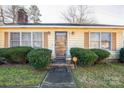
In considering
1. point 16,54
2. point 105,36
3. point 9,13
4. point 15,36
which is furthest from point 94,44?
point 9,13

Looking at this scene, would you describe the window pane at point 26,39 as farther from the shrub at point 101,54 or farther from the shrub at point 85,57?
the shrub at point 101,54

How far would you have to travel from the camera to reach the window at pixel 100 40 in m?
12.8

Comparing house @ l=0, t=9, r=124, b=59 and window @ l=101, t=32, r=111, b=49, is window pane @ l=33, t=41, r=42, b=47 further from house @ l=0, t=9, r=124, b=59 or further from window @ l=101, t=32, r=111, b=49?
window @ l=101, t=32, r=111, b=49

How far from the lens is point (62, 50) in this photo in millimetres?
12711

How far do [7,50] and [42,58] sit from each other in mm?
3482

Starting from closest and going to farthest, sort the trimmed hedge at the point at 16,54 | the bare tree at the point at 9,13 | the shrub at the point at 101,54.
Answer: the trimmed hedge at the point at 16,54
the shrub at the point at 101,54
the bare tree at the point at 9,13

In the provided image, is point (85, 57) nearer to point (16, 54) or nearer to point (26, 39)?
point (16, 54)

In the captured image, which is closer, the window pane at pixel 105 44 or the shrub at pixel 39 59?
the shrub at pixel 39 59

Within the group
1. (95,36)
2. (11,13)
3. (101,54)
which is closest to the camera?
(101,54)

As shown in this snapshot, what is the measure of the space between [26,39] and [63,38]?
2.74m

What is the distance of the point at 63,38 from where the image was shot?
41.8 feet

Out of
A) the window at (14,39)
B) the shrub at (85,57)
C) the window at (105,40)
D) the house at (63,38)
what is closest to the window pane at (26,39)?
the house at (63,38)
